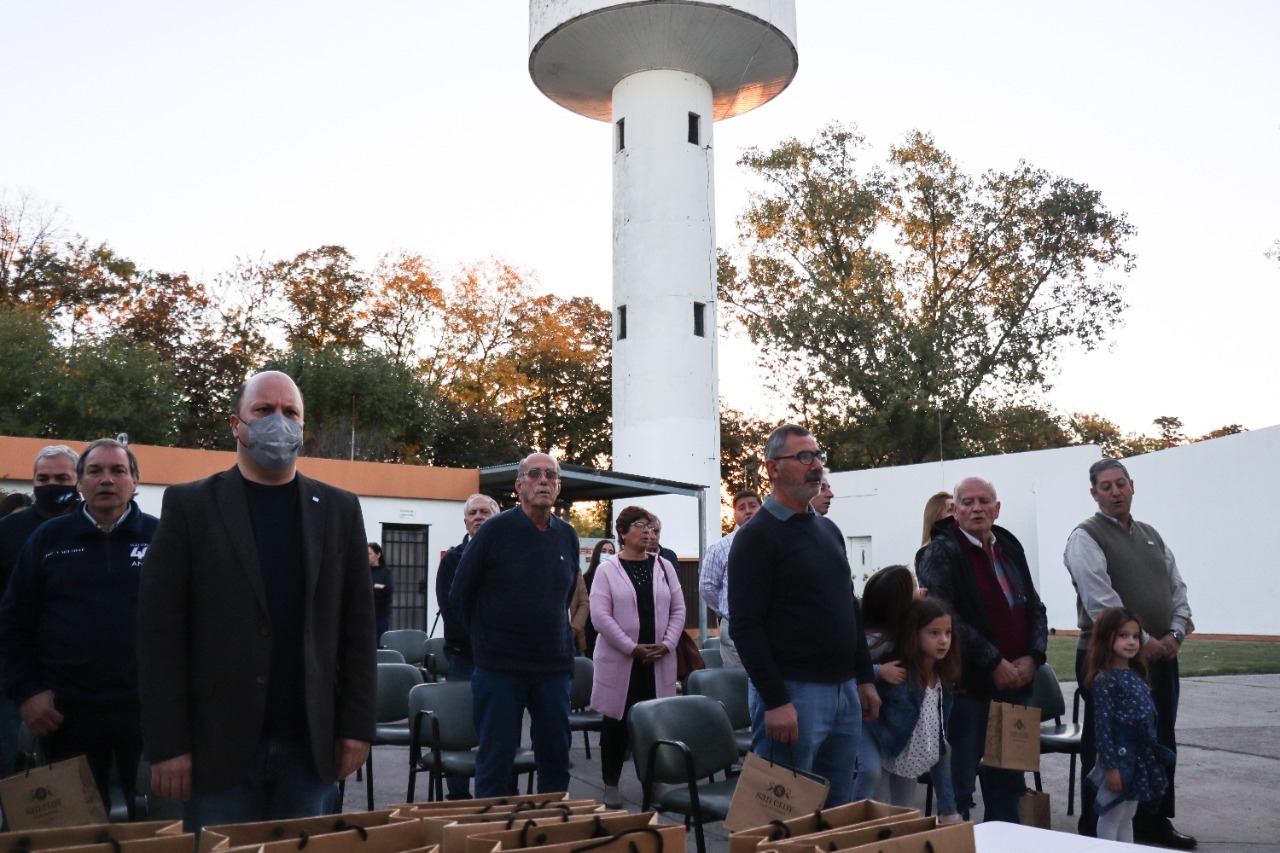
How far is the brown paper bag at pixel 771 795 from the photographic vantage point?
10.0 ft

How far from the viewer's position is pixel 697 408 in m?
21.8

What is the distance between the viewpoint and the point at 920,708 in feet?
15.2

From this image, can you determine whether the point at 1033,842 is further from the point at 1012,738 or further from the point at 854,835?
the point at 1012,738

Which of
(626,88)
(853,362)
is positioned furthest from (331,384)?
(853,362)

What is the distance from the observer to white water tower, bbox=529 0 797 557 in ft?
70.6

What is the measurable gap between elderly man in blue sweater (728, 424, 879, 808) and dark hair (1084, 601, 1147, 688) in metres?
1.53

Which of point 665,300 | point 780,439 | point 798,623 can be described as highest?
point 665,300

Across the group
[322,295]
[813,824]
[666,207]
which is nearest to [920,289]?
[666,207]

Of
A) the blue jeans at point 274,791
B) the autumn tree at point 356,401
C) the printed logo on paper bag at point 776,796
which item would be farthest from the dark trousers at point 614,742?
the autumn tree at point 356,401

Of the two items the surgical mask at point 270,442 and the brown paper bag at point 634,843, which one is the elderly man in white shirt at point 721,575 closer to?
the surgical mask at point 270,442

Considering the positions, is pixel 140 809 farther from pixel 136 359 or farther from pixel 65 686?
pixel 136 359

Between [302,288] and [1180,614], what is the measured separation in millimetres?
31966

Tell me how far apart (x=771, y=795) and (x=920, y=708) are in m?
1.74

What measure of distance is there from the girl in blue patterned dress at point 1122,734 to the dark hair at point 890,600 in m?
1.06
